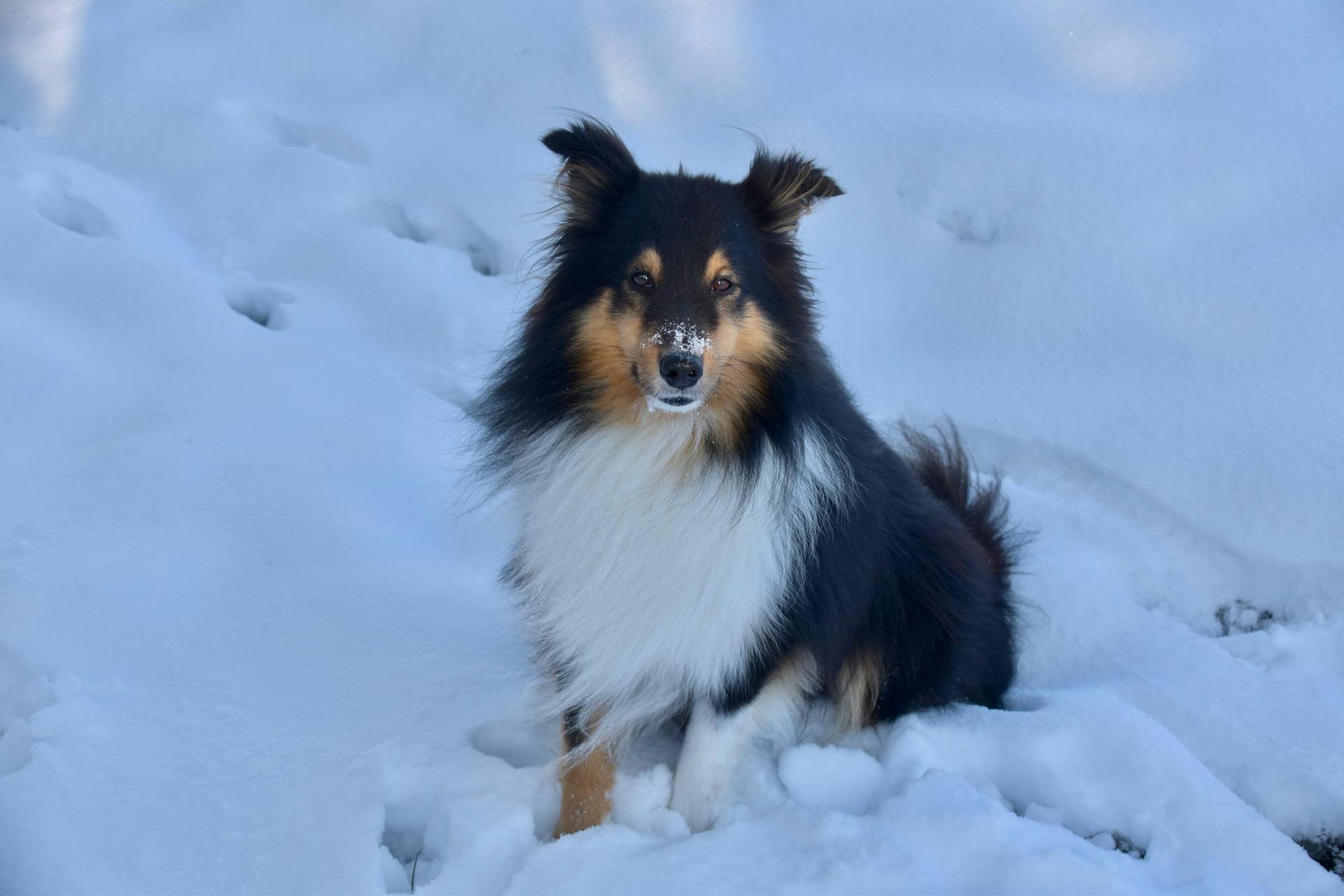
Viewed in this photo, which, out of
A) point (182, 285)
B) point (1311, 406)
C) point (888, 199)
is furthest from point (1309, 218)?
point (182, 285)

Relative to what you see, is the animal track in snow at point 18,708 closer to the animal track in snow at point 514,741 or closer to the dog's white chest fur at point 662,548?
the animal track in snow at point 514,741

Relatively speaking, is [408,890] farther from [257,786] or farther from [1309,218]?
[1309,218]

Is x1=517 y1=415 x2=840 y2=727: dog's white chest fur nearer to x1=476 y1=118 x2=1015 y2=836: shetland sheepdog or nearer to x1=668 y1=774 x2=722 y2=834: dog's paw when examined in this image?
x1=476 y1=118 x2=1015 y2=836: shetland sheepdog

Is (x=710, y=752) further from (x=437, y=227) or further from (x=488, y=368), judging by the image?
(x=437, y=227)

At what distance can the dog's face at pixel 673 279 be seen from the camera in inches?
83.0

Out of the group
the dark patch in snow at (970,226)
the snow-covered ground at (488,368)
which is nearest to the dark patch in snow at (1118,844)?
the snow-covered ground at (488,368)

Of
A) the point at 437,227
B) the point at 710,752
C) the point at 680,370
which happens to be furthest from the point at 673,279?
the point at 437,227

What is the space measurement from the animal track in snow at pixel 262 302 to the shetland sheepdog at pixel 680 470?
1.94 m

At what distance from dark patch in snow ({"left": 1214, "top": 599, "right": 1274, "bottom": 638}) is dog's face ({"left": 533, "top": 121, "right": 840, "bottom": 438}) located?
→ 1.78 m

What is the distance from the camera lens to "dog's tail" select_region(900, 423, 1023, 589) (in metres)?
3.00

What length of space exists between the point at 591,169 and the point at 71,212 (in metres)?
2.95

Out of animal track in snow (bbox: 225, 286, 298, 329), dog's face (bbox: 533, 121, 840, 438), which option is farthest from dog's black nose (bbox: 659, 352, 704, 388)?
animal track in snow (bbox: 225, 286, 298, 329)

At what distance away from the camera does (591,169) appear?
90.4 inches

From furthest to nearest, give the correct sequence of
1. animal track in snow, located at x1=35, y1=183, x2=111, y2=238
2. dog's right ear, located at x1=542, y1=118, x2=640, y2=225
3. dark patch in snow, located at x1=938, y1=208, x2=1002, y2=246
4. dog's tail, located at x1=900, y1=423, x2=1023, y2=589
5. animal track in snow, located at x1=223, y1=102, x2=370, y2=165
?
animal track in snow, located at x1=223, y1=102, x2=370, y2=165, dark patch in snow, located at x1=938, y1=208, x2=1002, y2=246, animal track in snow, located at x1=35, y1=183, x2=111, y2=238, dog's tail, located at x1=900, y1=423, x2=1023, y2=589, dog's right ear, located at x1=542, y1=118, x2=640, y2=225
